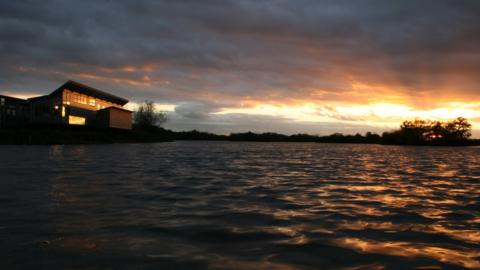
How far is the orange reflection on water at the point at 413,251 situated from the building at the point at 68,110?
78.1 metres

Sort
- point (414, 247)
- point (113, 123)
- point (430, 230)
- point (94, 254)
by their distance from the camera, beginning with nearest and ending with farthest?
point (94, 254) → point (414, 247) → point (430, 230) → point (113, 123)

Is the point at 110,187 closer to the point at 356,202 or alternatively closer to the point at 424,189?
the point at 356,202

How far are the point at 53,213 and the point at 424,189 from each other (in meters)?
14.0

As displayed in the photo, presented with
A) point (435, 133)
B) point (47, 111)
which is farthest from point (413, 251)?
point (435, 133)

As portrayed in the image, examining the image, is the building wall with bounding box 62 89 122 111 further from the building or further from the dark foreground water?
the dark foreground water

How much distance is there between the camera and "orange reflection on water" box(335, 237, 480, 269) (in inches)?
254

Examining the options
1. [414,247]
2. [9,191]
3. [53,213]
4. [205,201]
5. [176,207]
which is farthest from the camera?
[9,191]

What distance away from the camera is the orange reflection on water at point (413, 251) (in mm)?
6461

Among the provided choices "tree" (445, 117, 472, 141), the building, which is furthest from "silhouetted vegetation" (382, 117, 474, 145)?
the building

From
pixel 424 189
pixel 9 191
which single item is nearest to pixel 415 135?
pixel 424 189

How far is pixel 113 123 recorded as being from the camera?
91188 mm

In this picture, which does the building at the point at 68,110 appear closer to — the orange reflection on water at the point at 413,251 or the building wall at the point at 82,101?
the building wall at the point at 82,101

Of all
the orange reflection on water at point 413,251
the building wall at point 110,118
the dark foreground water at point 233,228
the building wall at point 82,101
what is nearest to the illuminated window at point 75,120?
the building wall at point 82,101

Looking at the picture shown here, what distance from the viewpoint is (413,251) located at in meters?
6.98
